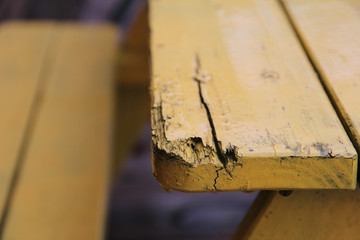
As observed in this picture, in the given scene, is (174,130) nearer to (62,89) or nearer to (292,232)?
(292,232)

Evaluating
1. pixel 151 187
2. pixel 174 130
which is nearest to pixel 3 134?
pixel 174 130

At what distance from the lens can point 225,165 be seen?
469mm

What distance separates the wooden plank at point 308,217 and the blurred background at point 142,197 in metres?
1.09

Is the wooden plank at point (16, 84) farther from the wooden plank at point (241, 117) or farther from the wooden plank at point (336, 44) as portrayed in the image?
the wooden plank at point (336, 44)

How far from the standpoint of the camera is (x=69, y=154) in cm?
108

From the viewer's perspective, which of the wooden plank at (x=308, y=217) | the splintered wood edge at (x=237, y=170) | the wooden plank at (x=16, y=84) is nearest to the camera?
the splintered wood edge at (x=237, y=170)

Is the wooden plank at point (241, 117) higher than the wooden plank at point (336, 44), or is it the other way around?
the wooden plank at point (241, 117)

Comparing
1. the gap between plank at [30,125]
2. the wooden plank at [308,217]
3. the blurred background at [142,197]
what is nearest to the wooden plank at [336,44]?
the wooden plank at [308,217]

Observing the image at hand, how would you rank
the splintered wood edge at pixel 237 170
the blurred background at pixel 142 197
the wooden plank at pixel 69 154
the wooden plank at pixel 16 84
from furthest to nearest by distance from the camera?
the blurred background at pixel 142 197 < the wooden plank at pixel 16 84 < the wooden plank at pixel 69 154 < the splintered wood edge at pixel 237 170

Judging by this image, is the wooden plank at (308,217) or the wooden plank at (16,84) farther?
the wooden plank at (16,84)

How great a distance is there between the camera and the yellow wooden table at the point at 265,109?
47 cm

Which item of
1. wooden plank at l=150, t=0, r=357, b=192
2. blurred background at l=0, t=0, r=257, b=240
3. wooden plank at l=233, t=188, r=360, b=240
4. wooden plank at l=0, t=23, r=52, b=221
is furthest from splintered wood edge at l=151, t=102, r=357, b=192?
blurred background at l=0, t=0, r=257, b=240

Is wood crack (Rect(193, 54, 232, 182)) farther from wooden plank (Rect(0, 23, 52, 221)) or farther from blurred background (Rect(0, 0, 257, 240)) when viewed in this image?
blurred background (Rect(0, 0, 257, 240))

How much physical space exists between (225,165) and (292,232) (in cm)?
22
